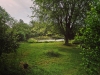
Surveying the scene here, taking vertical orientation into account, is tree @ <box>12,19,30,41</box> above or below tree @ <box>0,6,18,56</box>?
above

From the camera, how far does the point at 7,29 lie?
393 inches

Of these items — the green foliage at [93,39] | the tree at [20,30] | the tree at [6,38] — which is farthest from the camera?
the tree at [20,30]

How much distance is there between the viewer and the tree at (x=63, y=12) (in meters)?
22.5

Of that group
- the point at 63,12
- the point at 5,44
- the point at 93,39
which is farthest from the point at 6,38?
the point at 63,12

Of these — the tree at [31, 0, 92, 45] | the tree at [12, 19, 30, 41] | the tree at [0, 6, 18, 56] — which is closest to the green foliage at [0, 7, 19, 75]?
the tree at [0, 6, 18, 56]

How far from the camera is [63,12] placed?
914 inches

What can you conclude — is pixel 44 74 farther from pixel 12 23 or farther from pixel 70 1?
pixel 70 1

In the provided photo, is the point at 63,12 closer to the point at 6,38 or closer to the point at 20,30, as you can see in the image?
the point at 20,30

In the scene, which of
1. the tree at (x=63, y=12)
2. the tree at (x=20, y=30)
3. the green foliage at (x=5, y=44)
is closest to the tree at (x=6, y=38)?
the green foliage at (x=5, y=44)

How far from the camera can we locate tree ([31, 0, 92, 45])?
22.5 metres

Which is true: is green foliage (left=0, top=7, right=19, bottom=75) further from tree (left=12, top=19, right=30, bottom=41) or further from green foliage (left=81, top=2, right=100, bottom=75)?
green foliage (left=81, top=2, right=100, bottom=75)

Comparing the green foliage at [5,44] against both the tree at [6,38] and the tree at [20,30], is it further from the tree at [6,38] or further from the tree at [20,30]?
the tree at [20,30]

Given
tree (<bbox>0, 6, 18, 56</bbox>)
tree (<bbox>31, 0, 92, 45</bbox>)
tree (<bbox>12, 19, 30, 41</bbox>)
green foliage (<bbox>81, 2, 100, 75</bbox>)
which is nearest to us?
green foliage (<bbox>81, 2, 100, 75</bbox>)

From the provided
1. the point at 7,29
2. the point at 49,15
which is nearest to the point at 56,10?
the point at 49,15
